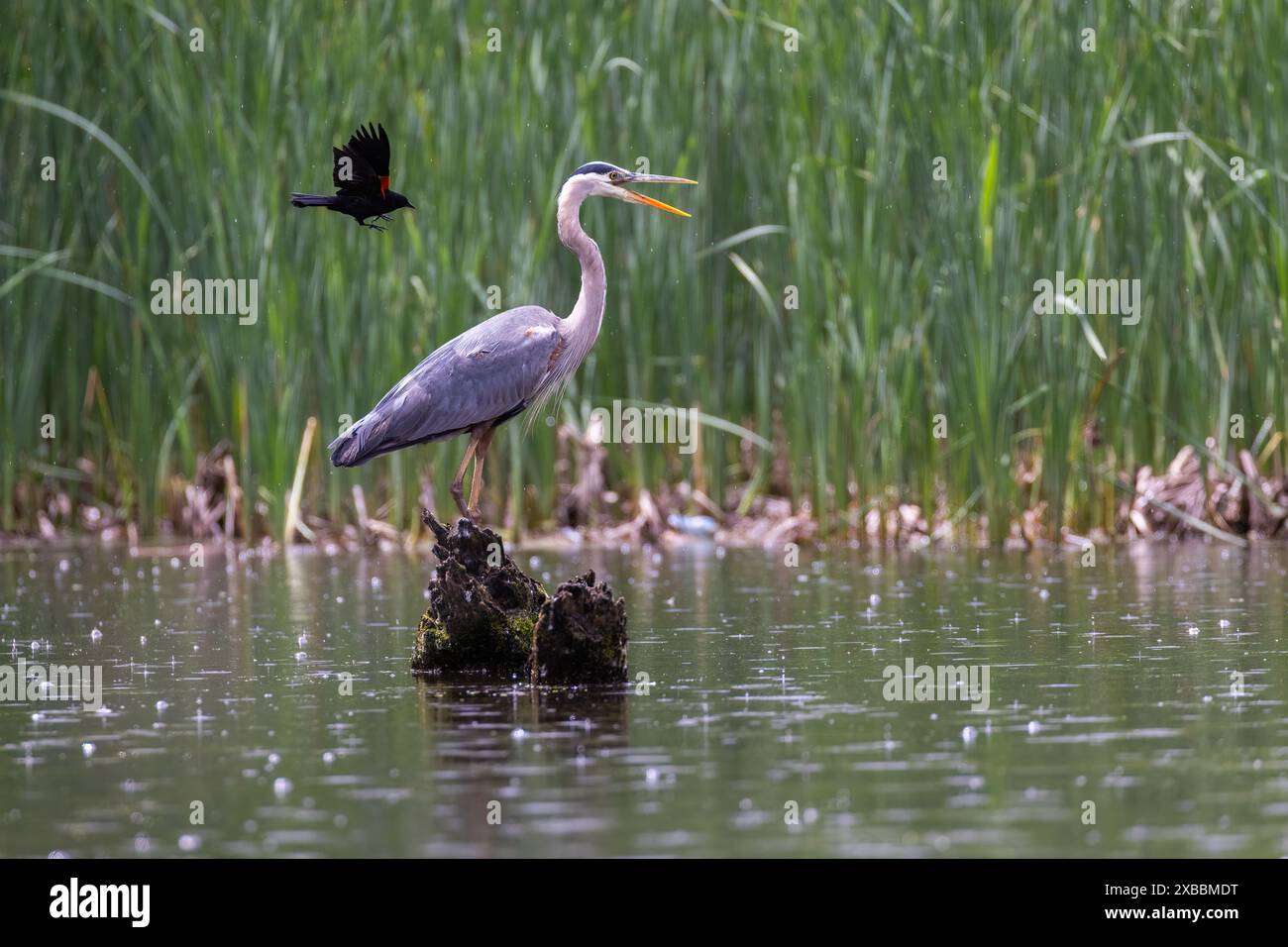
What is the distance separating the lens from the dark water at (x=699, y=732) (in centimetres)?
562

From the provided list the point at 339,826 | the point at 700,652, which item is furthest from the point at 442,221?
the point at 339,826

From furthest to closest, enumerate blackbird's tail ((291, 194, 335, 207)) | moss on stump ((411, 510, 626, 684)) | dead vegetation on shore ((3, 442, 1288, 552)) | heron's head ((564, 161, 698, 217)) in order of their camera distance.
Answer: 1. dead vegetation on shore ((3, 442, 1288, 552))
2. heron's head ((564, 161, 698, 217))
3. blackbird's tail ((291, 194, 335, 207))
4. moss on stump ((411, 510, 626, 684))

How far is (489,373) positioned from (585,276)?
89 cm

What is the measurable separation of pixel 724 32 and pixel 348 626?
6.82 m

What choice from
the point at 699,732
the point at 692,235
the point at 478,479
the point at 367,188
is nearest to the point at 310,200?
the point at 367,188

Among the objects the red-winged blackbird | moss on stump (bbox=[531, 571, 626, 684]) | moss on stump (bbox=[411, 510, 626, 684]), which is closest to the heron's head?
the red-winged blackbird

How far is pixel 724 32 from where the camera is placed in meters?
15.8

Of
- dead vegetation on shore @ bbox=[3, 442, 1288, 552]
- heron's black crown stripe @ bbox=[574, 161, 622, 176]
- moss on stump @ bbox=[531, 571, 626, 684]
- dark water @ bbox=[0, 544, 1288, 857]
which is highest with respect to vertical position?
heron's black crown stripe @ bbox=[574, 161, 622, 176]

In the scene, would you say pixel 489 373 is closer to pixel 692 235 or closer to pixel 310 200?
pixel 310 200

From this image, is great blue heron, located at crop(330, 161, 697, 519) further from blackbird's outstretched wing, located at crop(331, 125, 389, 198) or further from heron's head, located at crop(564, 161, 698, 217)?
blackbird's outstretched wing, located at crop(331, 125, 389, 198)

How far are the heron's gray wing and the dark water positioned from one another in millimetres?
1015

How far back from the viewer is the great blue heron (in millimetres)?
10492

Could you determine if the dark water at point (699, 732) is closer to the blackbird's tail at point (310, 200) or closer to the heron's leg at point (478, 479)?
the heron's leg at point (478, 479)

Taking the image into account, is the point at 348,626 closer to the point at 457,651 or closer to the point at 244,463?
the point at 457,651
